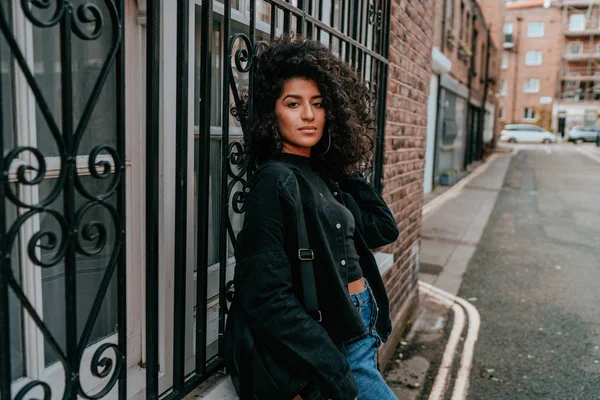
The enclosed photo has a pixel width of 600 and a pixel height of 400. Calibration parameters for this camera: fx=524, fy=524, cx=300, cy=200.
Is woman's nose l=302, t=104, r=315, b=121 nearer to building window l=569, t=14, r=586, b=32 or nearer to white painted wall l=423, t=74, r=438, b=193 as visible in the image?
white painted wall l=423, t=74, r=438, b=193

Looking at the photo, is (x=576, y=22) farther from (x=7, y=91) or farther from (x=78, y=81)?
(x=7, y=91)

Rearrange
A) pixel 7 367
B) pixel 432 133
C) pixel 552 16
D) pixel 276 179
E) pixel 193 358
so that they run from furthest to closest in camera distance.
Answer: pixel 552 16 < pixel 432 133 < pixel 193 358 < pixel 276 179 < pixel 7 367

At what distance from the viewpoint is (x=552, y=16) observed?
48.8 metres

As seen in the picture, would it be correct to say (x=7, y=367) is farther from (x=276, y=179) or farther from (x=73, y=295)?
(x=276, y=179)

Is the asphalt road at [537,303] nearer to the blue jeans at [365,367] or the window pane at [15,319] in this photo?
the blue jeans at [365,367]

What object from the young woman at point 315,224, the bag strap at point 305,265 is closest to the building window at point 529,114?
the young woman at point 315,224

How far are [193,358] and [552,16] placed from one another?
5533 centimetres

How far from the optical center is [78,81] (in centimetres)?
155

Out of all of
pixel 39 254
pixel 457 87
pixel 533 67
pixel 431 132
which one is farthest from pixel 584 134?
pixel 39 254

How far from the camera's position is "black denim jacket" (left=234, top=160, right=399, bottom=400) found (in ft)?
4.90

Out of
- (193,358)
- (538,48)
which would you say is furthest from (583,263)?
(538,48)

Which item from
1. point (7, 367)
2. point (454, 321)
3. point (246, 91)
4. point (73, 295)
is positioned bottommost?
point (454, 321)

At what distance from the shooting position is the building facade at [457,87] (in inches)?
564

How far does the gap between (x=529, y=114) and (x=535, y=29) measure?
790cm
